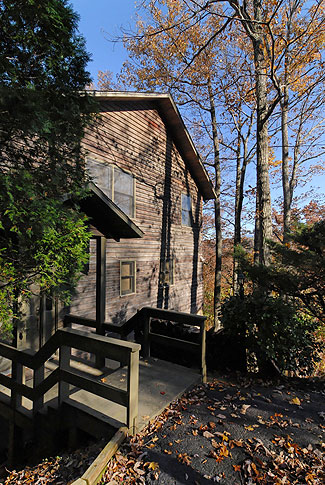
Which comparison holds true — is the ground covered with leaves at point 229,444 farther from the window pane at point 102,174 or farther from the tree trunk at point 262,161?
the window pane at point 102,174

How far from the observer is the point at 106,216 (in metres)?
5.05

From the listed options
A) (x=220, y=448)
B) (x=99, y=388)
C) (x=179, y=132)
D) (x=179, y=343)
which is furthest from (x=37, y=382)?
(x=179, y=132)

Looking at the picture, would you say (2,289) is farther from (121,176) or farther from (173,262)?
(173,262)

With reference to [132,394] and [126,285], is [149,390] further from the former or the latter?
[126,285]

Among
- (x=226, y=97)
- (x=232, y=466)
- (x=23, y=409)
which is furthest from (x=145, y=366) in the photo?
(x=226, y=97)

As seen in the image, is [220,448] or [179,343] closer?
[220,448]

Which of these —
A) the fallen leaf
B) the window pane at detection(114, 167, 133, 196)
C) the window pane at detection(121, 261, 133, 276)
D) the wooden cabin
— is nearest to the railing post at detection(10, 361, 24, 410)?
the wooden cabin

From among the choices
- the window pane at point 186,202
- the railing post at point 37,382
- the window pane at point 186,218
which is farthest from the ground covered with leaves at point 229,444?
the window pane at point 186,202

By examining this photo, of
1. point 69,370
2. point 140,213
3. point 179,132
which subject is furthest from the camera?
point 179,132

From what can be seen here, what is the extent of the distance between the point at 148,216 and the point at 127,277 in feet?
8.54

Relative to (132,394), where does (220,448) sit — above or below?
below

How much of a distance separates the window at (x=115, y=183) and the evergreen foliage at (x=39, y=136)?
3.22 meters

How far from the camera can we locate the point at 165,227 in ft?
35.9

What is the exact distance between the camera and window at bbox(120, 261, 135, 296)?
8.49m
